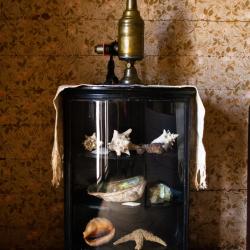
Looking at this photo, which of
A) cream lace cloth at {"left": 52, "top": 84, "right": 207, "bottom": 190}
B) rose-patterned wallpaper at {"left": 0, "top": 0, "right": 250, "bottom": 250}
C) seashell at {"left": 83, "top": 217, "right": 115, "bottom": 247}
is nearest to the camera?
cream lace cloth at {"left": 52, "top": 84, "right": 207, "bottom": 190}

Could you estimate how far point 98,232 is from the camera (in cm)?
163

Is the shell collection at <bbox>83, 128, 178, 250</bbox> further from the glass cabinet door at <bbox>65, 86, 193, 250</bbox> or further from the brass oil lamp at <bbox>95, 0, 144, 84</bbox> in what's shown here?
the brass oil lamp at <bbox>95, 0, 144, 84</bbox>

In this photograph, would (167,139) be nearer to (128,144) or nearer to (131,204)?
(128,144)

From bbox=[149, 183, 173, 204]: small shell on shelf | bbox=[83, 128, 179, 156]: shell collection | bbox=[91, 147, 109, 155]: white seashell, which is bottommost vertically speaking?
bbox=[149, 183, 173, 204]: small shell on shelf

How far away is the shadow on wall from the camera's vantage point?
1.85 metres

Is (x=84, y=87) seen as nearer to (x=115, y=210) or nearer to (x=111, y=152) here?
(x=111, y=152)

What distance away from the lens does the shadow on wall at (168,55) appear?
185cm

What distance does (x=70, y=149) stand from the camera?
1.55m

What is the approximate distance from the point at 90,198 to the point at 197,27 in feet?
3.06

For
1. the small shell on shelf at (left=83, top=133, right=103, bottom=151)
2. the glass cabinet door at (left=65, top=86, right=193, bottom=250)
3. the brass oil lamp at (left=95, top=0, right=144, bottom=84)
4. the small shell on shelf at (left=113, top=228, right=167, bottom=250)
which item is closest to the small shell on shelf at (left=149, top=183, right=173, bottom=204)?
the glass cabinet door at (left=65, top=86, right=193, bottom=250)

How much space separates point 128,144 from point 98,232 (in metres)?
0.39

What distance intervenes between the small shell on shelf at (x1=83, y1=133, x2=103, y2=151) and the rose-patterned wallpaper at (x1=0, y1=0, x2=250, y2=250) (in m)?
0.36

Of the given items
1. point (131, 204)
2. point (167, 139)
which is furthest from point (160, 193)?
point (167, 139)

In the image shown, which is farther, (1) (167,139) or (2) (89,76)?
(2) (89,76)
